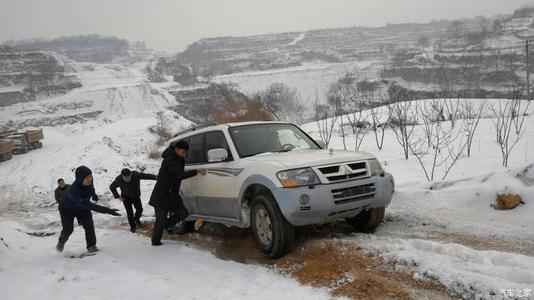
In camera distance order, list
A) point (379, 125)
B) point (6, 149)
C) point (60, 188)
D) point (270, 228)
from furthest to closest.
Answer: point (6, 149) → point (379, 125) → point (60, 188) → point (270, 228)

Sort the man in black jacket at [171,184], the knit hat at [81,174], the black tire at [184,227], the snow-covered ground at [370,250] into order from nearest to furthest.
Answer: the snow-covered ground at [370,250]
the man in black jacket at [171,184]
the knit hat at [81,174]
the black tire at [184,227]

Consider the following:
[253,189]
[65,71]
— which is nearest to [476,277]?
[253,189]

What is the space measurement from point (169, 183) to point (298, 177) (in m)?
2.51

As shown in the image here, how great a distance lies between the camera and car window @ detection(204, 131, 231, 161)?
662cm

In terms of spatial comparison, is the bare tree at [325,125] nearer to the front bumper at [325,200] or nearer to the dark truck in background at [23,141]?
the front bumper at [325,200]

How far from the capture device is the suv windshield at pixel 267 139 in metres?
6.42

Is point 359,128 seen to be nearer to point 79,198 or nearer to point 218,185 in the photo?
point 218,185

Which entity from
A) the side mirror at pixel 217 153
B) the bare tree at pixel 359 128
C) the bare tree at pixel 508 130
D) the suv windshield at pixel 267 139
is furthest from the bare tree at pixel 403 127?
the side mirror at pixel 217 153

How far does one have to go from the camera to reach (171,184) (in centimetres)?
693

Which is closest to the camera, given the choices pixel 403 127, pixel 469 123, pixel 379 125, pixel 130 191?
pixel 130 191

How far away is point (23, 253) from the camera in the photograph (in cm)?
737

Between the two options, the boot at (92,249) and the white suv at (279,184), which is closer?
the white suv at (279,184)

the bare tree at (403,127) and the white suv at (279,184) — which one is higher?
the white suv at (279,184)

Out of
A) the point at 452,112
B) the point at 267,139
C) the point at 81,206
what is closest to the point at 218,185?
the point at 267,139
